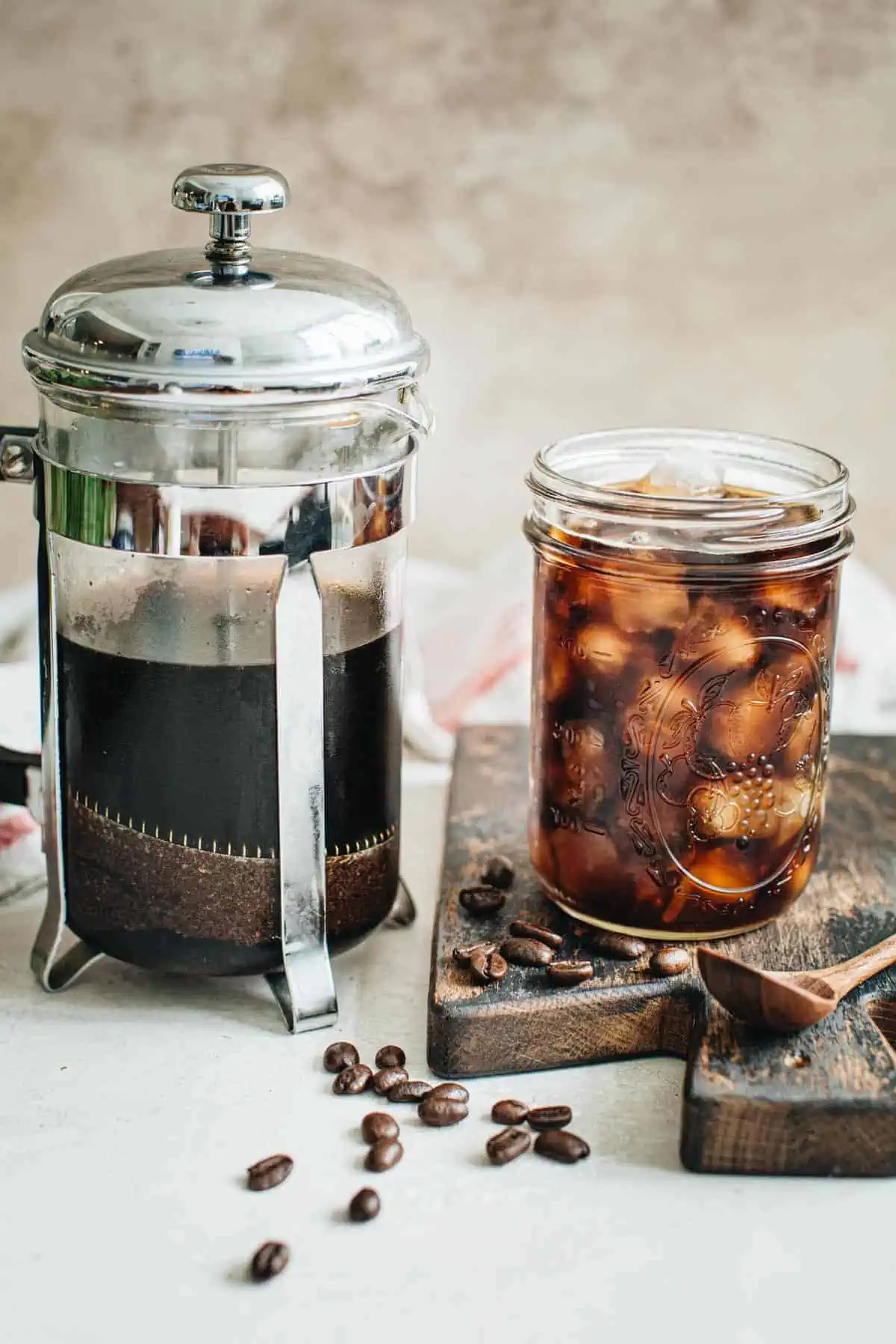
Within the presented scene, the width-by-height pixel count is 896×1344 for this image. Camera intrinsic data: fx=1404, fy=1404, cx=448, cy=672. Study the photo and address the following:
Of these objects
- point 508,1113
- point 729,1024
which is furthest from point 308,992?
point 729,1024

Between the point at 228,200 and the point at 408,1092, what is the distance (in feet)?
1.75

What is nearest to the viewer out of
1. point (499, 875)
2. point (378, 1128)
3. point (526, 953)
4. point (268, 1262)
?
point (268, 1262)

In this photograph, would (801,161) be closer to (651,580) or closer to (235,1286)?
(651,580)

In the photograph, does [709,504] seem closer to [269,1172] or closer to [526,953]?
[526,953]

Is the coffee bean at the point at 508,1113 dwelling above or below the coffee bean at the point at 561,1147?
below

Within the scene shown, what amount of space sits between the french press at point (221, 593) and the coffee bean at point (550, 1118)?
0.17 metres

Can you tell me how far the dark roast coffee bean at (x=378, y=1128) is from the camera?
787mm

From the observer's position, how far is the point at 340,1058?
2.82 feet

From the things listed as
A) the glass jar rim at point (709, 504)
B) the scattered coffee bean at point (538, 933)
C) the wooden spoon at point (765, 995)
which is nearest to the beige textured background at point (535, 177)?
the glass jar rim at point (709, 504)

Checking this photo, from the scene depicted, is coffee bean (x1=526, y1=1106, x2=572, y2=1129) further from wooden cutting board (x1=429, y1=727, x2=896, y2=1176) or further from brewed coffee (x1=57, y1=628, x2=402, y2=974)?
brewed coffee (x1=57, y1=628, x2=402, y2=974)

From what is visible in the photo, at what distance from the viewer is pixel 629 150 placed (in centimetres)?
163

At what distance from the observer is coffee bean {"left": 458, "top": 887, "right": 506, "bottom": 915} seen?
97cm

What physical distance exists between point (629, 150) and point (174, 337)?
1.02 metres

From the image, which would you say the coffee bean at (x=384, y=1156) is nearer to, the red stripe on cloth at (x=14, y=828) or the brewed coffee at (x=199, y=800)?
the brewed coffee at (x=199, y=800)
